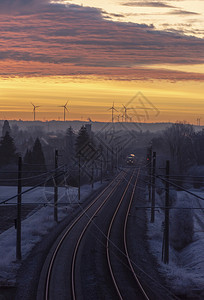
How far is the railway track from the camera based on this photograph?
22938 mm

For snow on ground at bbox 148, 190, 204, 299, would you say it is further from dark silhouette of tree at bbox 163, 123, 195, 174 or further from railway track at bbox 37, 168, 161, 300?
dark silhouette of tree at bbox 163, 123, 195, 174

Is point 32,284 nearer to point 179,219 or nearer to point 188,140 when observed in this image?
point 179,219

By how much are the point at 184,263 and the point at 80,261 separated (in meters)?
10.1

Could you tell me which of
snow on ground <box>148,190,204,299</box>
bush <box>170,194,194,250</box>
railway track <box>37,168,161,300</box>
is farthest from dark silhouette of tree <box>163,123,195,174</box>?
bush <box>170,194,194,250</box>

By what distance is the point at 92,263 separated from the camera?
29.1 m

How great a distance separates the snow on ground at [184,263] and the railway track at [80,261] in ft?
8.11

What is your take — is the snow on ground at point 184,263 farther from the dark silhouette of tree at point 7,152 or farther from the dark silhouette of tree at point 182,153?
the dark silhouette of tree at point 182,153

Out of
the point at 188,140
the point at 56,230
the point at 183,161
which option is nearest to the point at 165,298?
the point at 56,230

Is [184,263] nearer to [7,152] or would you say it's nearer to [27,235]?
[27,235]

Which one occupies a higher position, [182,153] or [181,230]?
[182,153]

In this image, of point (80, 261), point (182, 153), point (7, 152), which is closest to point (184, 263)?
point (80, 261)

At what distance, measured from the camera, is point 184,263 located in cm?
3462

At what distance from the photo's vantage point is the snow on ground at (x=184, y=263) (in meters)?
24.1

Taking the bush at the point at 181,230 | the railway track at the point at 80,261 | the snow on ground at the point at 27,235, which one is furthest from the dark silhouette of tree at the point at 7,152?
the bush at the point at 181,230
